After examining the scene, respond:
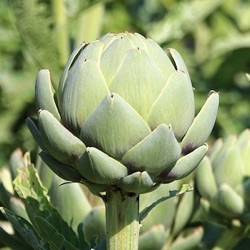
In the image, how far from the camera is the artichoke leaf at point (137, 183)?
665 millimetres

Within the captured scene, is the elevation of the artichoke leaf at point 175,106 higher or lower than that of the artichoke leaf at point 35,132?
lower

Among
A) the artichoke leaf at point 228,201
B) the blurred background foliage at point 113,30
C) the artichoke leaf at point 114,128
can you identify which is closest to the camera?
the artichoke leaf at point 114,128

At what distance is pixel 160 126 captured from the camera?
2.11ft

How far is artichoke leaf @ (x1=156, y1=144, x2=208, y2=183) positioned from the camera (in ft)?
2.24

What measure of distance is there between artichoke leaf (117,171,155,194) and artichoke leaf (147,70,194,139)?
40 millimetres

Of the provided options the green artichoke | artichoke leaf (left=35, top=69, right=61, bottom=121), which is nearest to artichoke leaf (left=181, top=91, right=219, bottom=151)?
the green artichoke

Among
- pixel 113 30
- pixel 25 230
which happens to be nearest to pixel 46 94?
pixel 25 230

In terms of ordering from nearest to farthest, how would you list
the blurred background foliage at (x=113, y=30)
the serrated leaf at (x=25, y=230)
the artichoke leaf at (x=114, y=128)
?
the artichoke leaf at (x=114, y=128), the serrated leaf at (x=25, y=230), the blurred background foliage at (x=113, y=30)

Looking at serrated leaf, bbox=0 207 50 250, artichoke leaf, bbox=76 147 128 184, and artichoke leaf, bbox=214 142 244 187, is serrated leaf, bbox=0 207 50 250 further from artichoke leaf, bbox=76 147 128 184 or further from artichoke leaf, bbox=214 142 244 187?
artichoke leaf, bbox=214 142 244 187

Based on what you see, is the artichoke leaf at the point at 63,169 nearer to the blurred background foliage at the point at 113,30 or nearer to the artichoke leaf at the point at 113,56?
the artichoke leaf at the point at 113,56

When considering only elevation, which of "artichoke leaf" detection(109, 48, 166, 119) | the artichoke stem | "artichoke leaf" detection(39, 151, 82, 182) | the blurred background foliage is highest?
the blurred background foliage

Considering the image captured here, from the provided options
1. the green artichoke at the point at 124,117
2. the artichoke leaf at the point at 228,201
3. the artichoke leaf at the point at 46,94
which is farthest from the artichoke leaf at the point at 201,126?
the artichoke leaf at the point at 228,201

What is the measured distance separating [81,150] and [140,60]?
3.3 inches

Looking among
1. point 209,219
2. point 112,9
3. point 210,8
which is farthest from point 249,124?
point 209,219
